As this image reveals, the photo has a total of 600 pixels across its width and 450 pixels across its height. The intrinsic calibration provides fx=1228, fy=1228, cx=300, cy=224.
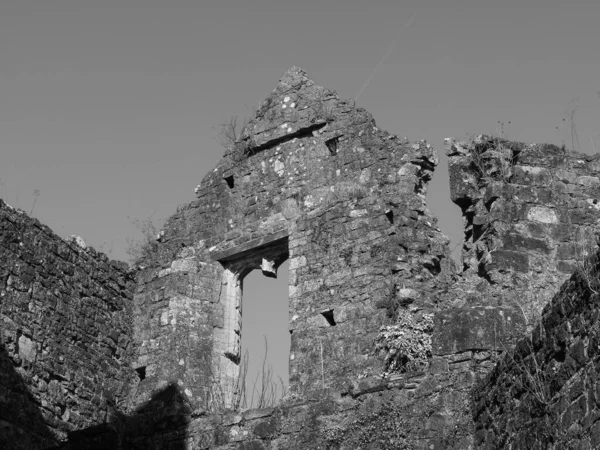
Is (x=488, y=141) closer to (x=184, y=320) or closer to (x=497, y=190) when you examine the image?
(x=497, y=190)

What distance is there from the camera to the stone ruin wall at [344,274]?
10094 millimetres

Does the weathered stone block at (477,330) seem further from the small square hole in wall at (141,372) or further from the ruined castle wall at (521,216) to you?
the small square hole in wall at (141,372)

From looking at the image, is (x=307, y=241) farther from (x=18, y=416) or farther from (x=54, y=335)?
(x=18, y=416)

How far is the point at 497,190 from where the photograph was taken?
11.0 m

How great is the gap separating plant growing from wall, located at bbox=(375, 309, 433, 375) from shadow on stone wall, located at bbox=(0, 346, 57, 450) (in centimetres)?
379

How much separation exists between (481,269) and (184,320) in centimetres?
518

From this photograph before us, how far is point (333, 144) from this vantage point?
15023mm

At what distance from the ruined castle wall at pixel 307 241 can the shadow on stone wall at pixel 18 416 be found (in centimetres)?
189

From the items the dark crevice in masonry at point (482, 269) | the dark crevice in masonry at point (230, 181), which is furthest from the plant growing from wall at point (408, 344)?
the dark crevice in masonry at point (230, 181)

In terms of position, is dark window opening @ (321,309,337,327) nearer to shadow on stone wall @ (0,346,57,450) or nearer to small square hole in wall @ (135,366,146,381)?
small square hole in wall @ (135,366,146,381)

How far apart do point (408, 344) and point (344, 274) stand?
2.35 meters

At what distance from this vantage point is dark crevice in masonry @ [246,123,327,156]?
15258 millimetres

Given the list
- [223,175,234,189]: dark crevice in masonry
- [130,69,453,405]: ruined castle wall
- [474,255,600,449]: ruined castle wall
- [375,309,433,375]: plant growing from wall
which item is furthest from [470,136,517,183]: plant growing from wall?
[223,175,234,189]: dark crevice in masonry

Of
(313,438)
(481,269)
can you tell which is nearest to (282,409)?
(313,438)
